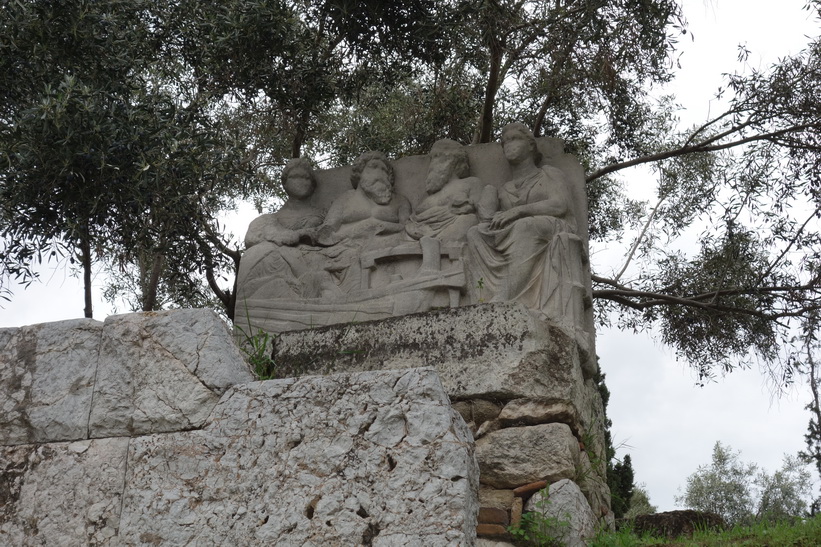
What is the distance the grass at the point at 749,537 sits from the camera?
19.9 feet

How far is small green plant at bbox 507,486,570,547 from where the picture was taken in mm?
5305

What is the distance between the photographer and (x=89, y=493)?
3.77 meters

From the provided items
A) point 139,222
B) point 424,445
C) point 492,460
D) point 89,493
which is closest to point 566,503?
point 492,460

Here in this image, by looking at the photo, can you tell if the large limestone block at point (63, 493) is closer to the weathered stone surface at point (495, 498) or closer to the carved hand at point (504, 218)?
the weathered stone surface at point (495, 498)

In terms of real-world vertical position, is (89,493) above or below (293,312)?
below

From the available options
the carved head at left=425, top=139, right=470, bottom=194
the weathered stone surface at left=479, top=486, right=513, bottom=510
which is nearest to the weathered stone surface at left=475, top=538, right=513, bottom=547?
the weathered stone surface at left=479, top=486, right=513, bottom=510

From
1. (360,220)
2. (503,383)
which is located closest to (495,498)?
(503,383)

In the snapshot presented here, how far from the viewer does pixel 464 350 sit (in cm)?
600

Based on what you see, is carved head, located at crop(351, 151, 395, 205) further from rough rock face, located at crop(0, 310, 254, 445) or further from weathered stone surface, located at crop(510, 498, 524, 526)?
rough rock face, located at crop(0, 310, 254, 445)

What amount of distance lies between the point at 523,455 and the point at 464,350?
0.76m

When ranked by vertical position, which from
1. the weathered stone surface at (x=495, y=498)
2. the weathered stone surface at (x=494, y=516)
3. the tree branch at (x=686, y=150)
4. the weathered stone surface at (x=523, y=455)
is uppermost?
the tree branch at (x=686, y=150)

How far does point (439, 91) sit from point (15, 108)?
619 centimetres

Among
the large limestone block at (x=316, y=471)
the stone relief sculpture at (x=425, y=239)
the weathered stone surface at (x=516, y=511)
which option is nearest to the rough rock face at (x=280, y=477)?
the large limestone block at (x=316, y=471)

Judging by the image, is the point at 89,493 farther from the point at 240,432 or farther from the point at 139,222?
the point at 139,222
